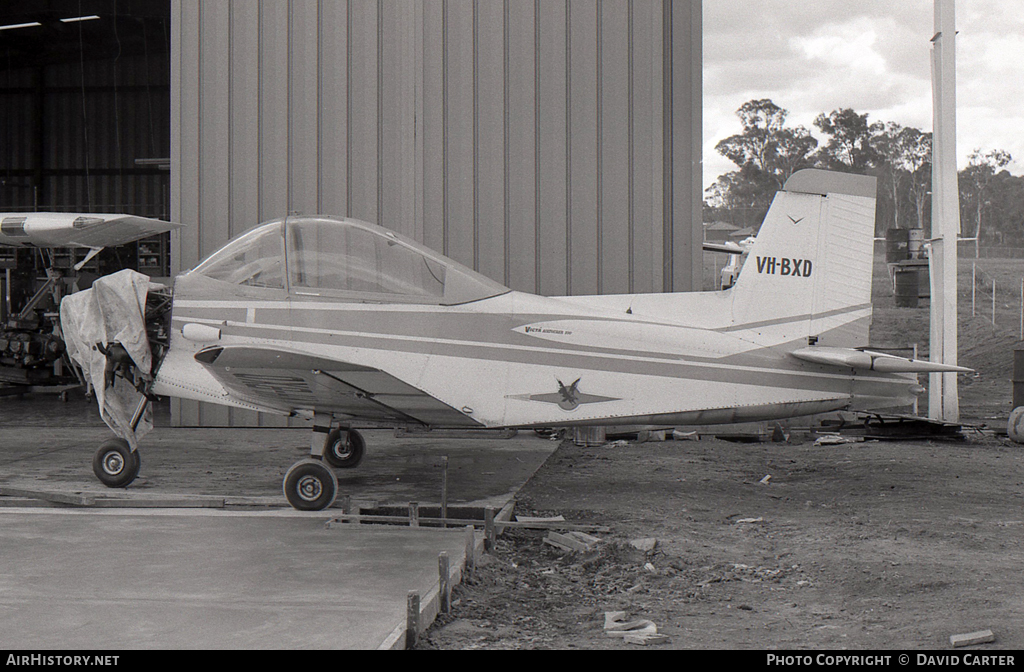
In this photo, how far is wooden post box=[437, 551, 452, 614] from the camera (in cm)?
410

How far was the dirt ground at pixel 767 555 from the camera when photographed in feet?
12.8

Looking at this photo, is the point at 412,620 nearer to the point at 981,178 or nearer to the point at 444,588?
the point at 444,588

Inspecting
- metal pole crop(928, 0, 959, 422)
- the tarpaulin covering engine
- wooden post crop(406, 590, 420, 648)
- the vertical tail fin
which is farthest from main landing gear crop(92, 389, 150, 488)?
metal pole crop(928, 0, 959, 422)

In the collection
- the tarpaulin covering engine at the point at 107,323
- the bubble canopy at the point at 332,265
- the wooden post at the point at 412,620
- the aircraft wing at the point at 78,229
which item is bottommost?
the wooden post at the point at 412,620

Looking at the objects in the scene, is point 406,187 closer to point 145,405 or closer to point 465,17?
point 465,17

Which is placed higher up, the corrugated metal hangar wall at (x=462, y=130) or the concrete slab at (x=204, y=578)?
the corrugated metal hangar wall at (x=462, y=130)

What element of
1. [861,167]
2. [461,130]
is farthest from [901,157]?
[461,130]

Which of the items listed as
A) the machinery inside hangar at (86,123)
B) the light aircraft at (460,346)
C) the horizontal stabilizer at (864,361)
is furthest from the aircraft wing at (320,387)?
the machinery inside hangar at (86,123)

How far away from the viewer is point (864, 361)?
630 centimetres

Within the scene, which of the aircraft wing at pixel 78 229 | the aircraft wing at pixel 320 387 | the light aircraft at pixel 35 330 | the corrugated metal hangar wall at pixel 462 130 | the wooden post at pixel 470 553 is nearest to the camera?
the wooden post at pixel 470 553

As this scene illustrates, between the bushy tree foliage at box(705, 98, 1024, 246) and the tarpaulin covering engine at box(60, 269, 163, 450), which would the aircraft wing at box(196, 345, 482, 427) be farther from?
the bushy tree foliage at box(705, 98, 1024, 246)

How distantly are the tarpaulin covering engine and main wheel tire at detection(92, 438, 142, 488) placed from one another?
173 millimetres

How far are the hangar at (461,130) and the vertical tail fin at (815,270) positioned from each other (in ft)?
10.6

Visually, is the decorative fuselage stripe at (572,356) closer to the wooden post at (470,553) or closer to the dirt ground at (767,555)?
the dirt ground at (767,555)
